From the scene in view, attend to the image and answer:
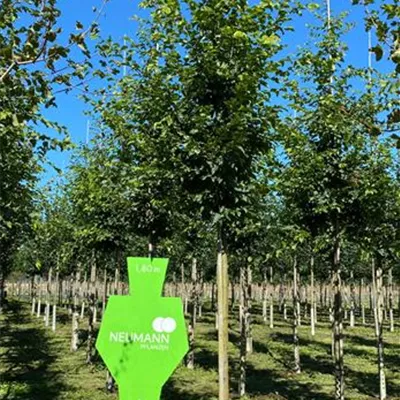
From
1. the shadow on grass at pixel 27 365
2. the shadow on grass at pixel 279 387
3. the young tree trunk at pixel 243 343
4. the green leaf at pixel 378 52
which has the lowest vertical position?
the shadow on grass at pixel 279 387

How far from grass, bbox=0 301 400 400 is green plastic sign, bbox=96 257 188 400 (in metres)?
6.20

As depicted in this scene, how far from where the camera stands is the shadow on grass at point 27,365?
45.8 feet

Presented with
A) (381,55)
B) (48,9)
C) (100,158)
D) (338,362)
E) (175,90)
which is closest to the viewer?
(381,55)

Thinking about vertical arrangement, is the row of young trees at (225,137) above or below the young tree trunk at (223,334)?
above

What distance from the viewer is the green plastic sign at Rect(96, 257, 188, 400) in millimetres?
7270

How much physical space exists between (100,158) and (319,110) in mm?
5786

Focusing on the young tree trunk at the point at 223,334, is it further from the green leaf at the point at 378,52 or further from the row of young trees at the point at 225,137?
the green leaf at the point at 378,52

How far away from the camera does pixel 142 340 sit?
290 inches

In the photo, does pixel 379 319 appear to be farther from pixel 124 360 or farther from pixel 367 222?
pixel 124 360

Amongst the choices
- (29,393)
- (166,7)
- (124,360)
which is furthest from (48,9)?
(29,393)

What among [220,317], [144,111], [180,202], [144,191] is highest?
[144,111]

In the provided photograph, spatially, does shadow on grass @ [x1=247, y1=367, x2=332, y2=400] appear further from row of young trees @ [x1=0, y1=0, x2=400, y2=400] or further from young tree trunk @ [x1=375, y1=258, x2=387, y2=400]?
row of young trees @ [x1=0, y1=0, x2=400, y2=400]

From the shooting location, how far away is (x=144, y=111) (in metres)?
7.93

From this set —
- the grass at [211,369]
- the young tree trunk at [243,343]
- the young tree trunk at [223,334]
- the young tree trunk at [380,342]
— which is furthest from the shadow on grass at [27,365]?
the young tree trunk at [380,342]
